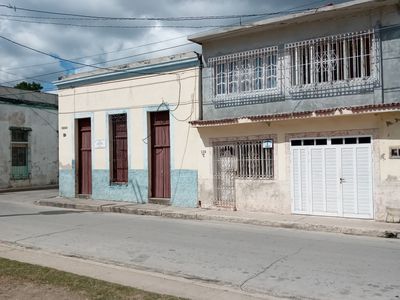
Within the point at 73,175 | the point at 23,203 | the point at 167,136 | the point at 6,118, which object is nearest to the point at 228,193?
the point at 167,136

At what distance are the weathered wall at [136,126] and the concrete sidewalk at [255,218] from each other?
0.73 m

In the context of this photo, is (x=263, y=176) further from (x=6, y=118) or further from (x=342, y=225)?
(x=6, y=118)

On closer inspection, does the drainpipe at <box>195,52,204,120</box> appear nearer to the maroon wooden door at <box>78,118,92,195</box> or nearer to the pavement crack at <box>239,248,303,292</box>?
the maroon wooden door at <box>78,118,92,195</box>

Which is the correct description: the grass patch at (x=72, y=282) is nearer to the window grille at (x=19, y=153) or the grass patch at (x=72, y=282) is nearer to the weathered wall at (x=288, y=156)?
the weathered wall at (x=288, y=156)

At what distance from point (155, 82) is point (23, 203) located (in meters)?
7.56

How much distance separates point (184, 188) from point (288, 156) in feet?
13.2

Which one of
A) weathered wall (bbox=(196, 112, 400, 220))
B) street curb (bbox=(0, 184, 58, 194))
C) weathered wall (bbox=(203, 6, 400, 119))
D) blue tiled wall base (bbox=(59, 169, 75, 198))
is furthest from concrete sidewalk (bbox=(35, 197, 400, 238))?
street curb (bbox=(0, 184, 58, 194))

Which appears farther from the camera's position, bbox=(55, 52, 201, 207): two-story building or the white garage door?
bbox=(55, 52, 201, 207): two-story building

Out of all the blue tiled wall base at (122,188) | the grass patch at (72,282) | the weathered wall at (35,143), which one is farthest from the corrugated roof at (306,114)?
the weathered wall at (35,143)

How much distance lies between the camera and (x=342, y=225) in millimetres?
11805

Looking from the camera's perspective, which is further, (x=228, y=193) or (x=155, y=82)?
(x=155, y=82)

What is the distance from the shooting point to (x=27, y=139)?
27.4 meters

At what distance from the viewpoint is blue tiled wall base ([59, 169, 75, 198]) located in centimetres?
2011

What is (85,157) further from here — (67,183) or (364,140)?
(364,140)
